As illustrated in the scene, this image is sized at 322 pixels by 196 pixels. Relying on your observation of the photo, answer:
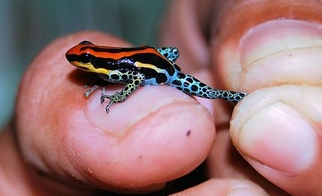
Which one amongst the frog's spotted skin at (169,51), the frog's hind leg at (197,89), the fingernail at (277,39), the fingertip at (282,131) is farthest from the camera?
the frog's spotted skin at (169,51)

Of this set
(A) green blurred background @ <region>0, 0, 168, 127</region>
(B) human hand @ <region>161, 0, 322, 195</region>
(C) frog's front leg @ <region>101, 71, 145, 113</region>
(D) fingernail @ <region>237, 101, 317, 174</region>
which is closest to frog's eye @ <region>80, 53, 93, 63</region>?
(C) frog's front leg @ <region>101, 71, 145, 113</region>

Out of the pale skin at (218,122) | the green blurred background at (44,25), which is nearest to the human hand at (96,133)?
the pale skin at (218,122)

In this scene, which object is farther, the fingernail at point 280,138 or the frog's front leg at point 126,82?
the frog's front leg at point 126,82

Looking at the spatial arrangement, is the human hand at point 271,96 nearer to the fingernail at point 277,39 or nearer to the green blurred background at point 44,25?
the fingernail at point 277,39

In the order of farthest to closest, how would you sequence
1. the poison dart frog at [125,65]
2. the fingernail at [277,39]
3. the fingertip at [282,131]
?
the poison dart frog at [125,65] < the fingernail at [277,39] < the fingertip at [282,131]

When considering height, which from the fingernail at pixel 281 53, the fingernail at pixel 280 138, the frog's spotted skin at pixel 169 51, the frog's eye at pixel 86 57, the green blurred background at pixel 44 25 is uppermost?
the frog's eye at pixel 86 57

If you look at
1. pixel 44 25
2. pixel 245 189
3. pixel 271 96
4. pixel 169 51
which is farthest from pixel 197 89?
pixel 44 25

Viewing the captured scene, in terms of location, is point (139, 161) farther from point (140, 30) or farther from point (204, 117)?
point (140, 30)
